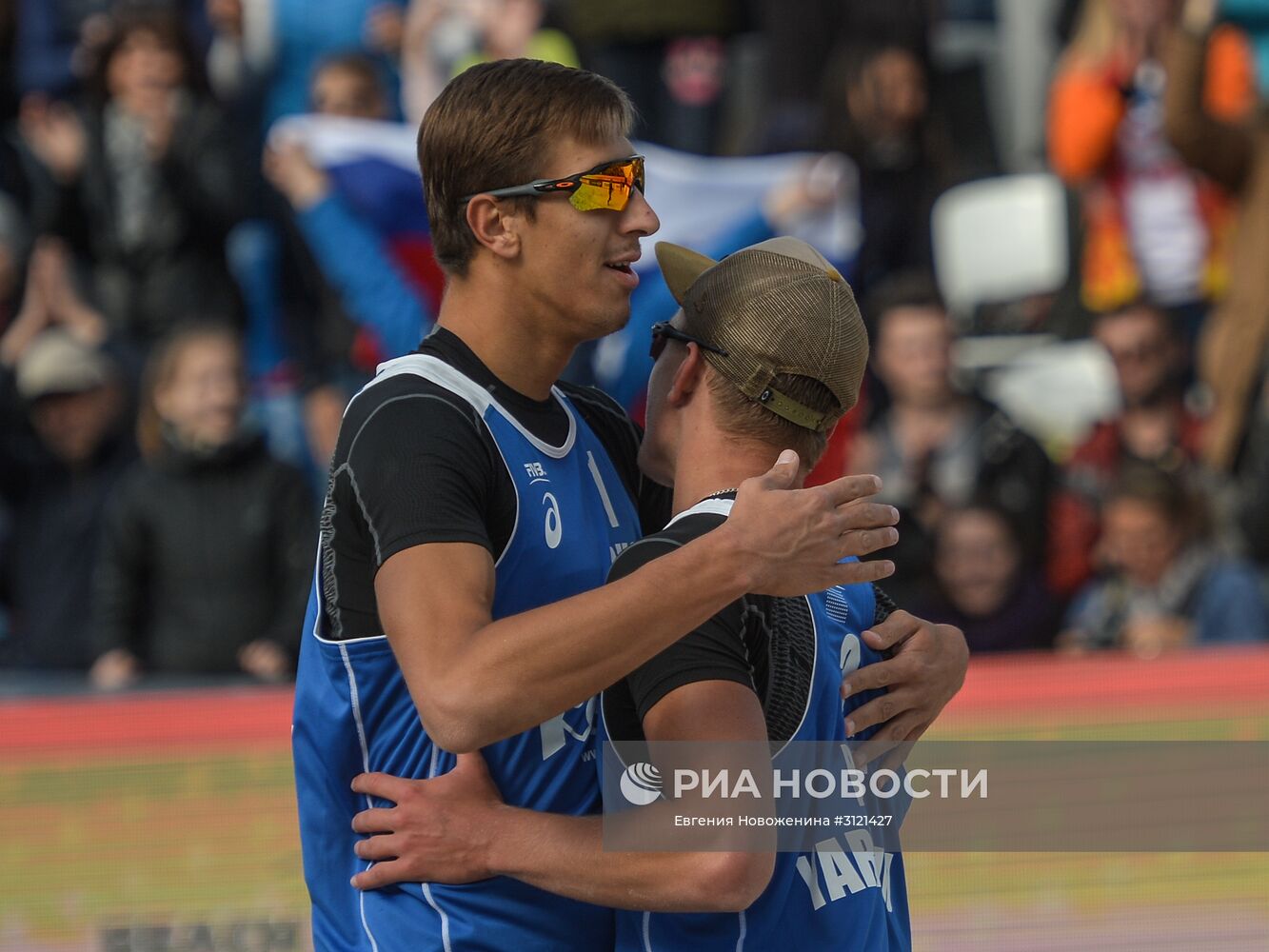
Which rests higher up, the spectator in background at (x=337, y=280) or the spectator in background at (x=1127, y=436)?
the spectator in background at (x=337, y=280)

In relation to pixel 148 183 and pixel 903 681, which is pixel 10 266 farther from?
pixel 903 681

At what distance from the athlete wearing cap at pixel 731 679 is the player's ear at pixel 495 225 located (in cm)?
34

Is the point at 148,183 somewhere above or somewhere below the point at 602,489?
above

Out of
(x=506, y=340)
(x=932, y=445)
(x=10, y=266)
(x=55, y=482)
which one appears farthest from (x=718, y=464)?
(x=10, y=266)

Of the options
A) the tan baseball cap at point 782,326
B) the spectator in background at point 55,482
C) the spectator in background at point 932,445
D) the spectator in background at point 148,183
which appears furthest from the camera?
the spectator in background at point 148,183

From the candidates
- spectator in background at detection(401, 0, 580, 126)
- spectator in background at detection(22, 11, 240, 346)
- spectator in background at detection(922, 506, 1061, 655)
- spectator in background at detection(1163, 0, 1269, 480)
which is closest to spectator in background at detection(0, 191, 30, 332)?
spectator in background at detection(22, 11, 240, 346)

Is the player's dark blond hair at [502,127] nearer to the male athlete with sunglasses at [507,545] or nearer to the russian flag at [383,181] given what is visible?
the male athlete with sunglasses at [507,545]

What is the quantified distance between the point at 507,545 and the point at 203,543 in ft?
14.7

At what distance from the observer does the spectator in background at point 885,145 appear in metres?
9.20

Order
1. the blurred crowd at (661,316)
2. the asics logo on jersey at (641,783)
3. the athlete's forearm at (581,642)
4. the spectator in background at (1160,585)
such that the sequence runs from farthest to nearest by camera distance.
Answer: the blurred crowd at (661,316)
the spectator in background at (1160,585)
the asics logo on jersey at (641,783)
the athlete's forearm at (581,642)

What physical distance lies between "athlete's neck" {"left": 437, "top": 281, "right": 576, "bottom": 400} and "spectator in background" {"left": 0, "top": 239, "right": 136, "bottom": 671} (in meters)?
4.97

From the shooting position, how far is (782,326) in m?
3.05

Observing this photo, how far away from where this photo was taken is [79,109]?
9.28m

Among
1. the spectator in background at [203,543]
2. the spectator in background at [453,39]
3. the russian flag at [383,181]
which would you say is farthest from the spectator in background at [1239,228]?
the spectator in background at [203,543]
